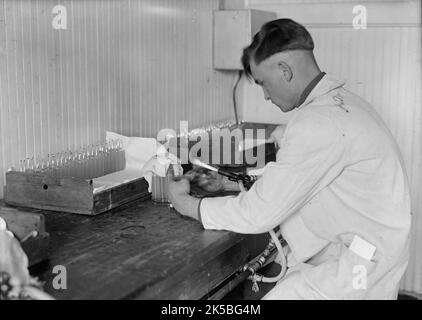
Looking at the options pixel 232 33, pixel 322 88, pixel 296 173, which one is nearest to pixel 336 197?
pixel 296 173

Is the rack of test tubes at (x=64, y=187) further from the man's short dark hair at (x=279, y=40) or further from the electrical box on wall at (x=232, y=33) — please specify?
the electrical box on wall at (x=232, y=33)

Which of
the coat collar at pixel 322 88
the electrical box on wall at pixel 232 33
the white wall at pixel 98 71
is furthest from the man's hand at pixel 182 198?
the electrical box on wall at pixel 232 33

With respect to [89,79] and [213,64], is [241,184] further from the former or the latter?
[213,64]

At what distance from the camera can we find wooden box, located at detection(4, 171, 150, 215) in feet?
7.20

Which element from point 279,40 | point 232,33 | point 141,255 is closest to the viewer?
point 141,255

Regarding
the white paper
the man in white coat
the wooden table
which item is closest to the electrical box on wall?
the white paper

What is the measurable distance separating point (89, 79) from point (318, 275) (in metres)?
1.40

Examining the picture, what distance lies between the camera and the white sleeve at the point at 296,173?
5.93 ft

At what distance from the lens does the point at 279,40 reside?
199 cm

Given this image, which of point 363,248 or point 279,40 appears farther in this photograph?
point 279,40

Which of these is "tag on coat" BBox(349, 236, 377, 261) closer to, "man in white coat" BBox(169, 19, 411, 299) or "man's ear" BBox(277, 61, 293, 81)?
"man in white coat" BBox(169, 19, 411, 299)

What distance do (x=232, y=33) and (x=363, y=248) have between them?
7.17 ft

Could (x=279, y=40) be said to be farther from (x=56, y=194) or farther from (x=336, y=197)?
(x=56, y=194)

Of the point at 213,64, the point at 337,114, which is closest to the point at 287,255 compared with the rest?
the point at 337,114
